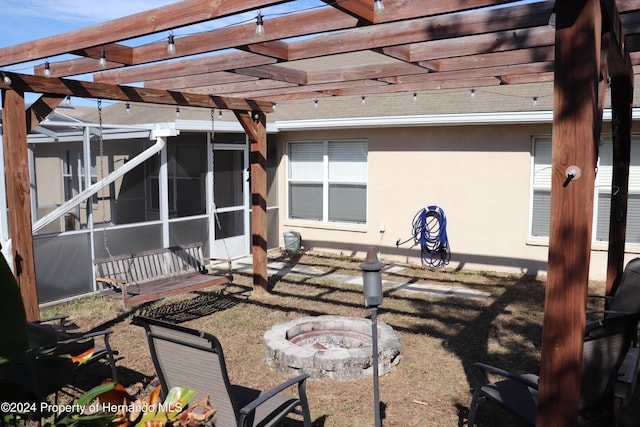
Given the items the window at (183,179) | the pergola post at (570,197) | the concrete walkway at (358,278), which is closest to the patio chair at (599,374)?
the pergola post at (570,197)

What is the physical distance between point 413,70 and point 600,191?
5.50 meters

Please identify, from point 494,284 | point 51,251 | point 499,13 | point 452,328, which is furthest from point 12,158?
point 494,284

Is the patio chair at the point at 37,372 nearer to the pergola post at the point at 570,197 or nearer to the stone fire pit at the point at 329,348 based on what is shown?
the pergola post at the point at 570,197

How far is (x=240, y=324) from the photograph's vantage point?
7.28m

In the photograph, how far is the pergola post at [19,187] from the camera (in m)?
5.62

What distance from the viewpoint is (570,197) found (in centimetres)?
286

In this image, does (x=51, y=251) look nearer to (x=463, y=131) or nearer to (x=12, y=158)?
(x=12, y=158)

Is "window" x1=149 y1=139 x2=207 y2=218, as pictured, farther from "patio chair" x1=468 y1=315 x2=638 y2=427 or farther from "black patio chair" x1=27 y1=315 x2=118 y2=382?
"patio chair" x1=468 y1=315 x2=638 y2=427

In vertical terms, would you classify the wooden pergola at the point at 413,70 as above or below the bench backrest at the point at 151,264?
above

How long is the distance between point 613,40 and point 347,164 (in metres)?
8.49

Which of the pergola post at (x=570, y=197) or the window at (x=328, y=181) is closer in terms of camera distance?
the pergola post at (x=570, y=197)

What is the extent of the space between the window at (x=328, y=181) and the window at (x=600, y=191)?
11.8 ft

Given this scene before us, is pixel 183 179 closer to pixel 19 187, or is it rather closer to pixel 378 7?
pixel 19 187

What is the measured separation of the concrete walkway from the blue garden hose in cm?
62
